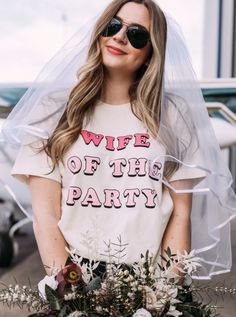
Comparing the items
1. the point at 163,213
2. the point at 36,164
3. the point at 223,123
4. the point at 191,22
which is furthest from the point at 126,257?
the point at 191,22

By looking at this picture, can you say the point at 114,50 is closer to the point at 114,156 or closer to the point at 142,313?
the point at 114,156

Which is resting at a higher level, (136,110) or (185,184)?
(136,110)

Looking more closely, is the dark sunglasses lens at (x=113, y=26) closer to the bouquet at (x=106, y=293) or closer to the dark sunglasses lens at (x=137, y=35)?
the dark sunglasses lens at (x=137, y=35)

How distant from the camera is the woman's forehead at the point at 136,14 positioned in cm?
95

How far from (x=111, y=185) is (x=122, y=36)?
0.29 m

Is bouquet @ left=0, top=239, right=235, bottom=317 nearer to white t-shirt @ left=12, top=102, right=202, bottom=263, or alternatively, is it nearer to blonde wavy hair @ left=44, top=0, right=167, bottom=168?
white t-shirt @ left=12, top=102, right=202, bottom=263

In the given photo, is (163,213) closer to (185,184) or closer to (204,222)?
(185,184)

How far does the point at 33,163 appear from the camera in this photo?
96cm

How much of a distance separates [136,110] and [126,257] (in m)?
0.29

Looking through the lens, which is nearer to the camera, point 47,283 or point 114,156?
point 47,283

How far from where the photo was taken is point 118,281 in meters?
0.76

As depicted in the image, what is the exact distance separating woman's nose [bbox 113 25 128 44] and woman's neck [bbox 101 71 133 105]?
9 centimetres

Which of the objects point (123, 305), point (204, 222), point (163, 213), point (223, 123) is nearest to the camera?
point (123, 305)

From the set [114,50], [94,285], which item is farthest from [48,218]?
[114,50]
